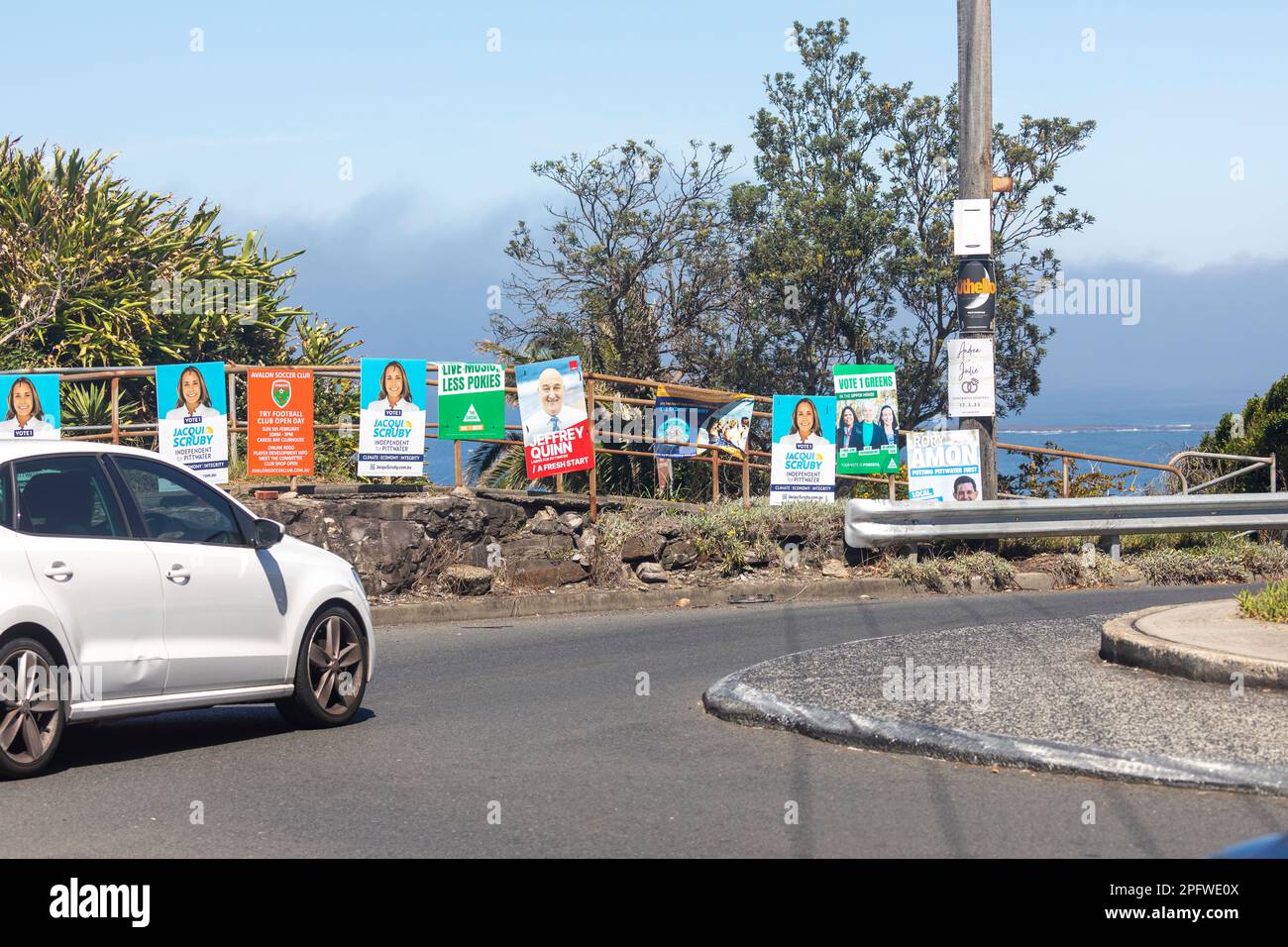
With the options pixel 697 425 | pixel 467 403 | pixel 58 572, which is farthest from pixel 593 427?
pixel 58 572

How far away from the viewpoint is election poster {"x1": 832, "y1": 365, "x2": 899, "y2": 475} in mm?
17688

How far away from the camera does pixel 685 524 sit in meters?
16.2

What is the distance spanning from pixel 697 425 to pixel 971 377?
3273 millimetres

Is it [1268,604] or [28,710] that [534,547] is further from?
[28,710]

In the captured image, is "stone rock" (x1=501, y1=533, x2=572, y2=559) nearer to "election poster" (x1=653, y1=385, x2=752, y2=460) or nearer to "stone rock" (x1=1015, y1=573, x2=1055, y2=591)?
"election poster" (x1=653, y1=385, x2=752, y2=460)

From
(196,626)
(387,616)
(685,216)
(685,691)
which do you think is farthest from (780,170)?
(196,626)

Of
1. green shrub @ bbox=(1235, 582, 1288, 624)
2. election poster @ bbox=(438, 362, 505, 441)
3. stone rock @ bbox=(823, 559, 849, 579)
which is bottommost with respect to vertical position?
stone rock @ bbox=(823, 559, 849, 579)

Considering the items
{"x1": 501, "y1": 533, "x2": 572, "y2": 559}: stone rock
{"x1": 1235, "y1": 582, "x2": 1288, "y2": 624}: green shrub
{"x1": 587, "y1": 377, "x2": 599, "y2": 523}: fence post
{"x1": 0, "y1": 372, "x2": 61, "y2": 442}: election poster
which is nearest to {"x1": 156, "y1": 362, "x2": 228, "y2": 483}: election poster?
{"x1": 0, "y1": 372, "x2": 61, "y2": 442}: election poster

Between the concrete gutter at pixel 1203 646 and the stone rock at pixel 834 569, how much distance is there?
6277mm

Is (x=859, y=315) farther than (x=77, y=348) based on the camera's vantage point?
Yes

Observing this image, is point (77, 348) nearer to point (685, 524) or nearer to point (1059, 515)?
point (685, 524)

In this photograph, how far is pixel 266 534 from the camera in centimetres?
828

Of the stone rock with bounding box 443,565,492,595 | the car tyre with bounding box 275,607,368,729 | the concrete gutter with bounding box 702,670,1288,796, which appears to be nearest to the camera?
the concrete gutter with bounding box 702,670,1288,796
